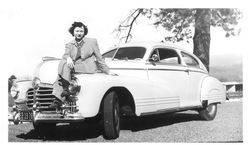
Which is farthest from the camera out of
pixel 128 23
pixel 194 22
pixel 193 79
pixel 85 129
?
pixel 193 79

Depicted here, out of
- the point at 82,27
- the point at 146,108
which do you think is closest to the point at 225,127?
the point at 146,108

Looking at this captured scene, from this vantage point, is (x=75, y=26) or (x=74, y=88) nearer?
(x=74, y=88)

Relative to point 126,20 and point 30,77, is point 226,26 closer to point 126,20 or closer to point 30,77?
point 126,20

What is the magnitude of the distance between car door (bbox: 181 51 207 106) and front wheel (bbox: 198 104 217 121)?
7.9 inches

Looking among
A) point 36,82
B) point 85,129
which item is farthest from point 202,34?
point 36,82

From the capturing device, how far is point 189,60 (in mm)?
6855

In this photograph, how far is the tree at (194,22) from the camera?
19.7 ft

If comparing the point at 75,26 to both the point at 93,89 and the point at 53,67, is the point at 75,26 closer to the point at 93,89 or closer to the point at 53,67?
the point at 53,67

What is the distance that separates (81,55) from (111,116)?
1.02 metres

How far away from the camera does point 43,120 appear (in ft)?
15.9

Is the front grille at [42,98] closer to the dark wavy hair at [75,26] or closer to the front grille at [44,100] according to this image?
the front grille at [44,100]

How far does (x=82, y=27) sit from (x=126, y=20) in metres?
0.91

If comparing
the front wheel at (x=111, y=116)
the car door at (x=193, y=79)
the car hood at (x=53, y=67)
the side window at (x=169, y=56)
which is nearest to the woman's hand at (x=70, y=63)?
the car hood at (x=53, y=67)

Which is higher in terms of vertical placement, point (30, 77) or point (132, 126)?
point (30, 77)
